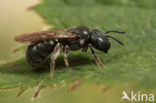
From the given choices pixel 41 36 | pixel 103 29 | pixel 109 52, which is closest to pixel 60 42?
pixel 41 36

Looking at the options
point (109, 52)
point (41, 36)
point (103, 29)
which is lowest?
point (109, 52)

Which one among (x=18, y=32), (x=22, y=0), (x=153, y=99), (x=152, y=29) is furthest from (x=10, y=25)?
(x=153, y=99)

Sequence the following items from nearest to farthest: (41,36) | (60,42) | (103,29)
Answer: (41,36)
(60,42)
(103,29)

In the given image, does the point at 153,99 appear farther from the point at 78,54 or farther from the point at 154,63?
the point at 78,54

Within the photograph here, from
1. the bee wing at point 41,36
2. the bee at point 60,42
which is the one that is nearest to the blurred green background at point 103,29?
the bee at point 60,42

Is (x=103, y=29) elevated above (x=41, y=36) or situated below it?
below

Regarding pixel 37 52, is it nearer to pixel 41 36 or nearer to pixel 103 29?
pixel 41 36

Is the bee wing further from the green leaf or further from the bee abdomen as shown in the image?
the green leaf
